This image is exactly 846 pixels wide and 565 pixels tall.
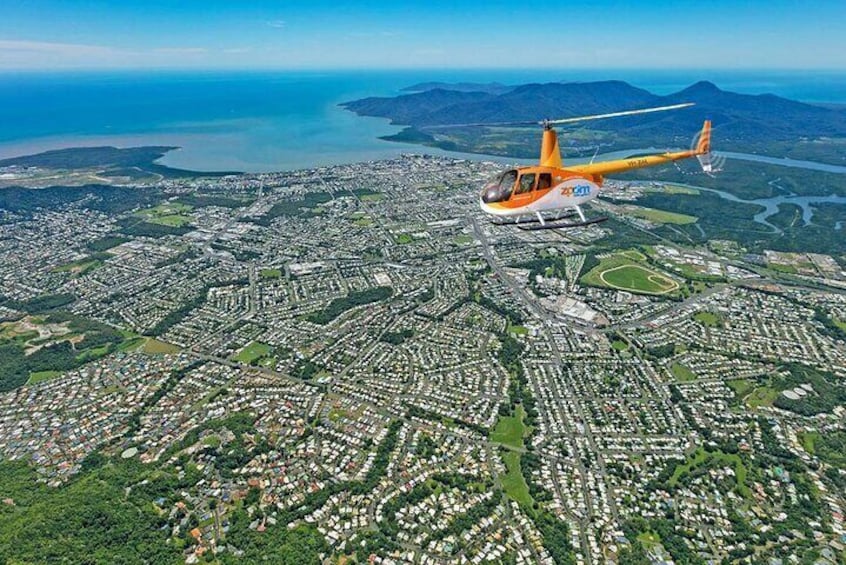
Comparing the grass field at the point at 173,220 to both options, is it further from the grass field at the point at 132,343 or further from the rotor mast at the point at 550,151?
the rotor mast at the point at 550,151

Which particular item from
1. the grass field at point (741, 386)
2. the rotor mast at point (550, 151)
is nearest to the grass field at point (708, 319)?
the grass field at point (741, 386)

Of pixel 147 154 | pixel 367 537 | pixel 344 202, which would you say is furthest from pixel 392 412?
pixel 147 154

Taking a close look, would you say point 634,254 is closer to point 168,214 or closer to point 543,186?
point 543,186

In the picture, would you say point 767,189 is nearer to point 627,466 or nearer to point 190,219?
point 627,466

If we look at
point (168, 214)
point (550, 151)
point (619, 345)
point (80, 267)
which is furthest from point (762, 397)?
point (168, 214)

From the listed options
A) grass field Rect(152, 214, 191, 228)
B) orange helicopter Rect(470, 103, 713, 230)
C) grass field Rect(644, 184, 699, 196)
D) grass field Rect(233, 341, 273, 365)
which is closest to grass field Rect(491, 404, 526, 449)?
orange helicopter Rect(470, 103, 713, 230)
